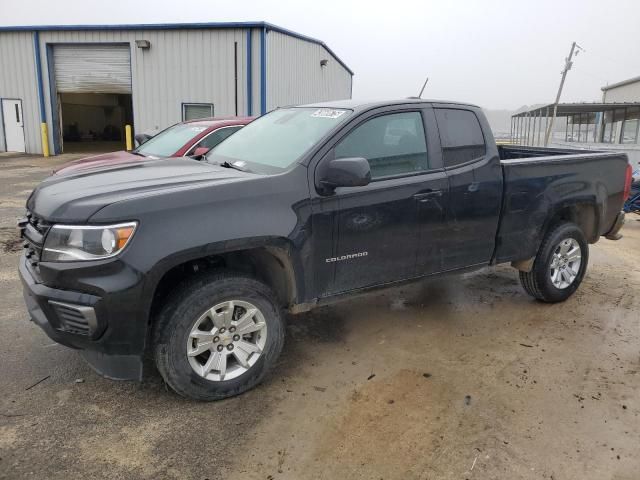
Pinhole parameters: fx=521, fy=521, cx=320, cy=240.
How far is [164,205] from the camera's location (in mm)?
2859

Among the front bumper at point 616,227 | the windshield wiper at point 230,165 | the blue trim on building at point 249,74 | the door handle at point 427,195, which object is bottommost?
the front bumper at point 616,227

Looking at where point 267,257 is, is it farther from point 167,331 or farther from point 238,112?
point 238,112

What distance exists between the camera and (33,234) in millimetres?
3053

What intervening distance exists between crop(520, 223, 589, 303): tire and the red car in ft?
14.3

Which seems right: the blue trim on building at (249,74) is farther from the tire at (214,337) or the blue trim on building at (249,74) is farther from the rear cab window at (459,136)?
the tire at (214,337)

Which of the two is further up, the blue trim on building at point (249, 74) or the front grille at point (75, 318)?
the blue trim on building at point (249, 74)

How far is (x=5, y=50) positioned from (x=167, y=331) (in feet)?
69.2

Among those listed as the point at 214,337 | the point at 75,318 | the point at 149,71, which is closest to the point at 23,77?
the point at 149,71

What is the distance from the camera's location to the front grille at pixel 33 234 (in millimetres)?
2910

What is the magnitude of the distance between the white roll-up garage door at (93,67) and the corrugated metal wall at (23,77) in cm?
96

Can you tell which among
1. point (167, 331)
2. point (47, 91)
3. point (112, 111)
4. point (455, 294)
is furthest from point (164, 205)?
point (112, 111)

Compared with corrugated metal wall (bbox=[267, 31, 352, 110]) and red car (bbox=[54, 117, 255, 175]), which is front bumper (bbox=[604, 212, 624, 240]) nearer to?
red car (bbox=[54, 117, 255, 175])

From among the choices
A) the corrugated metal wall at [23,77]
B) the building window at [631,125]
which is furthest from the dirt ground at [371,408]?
the building window at [631,125]

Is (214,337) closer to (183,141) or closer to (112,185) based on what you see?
(112,185)
